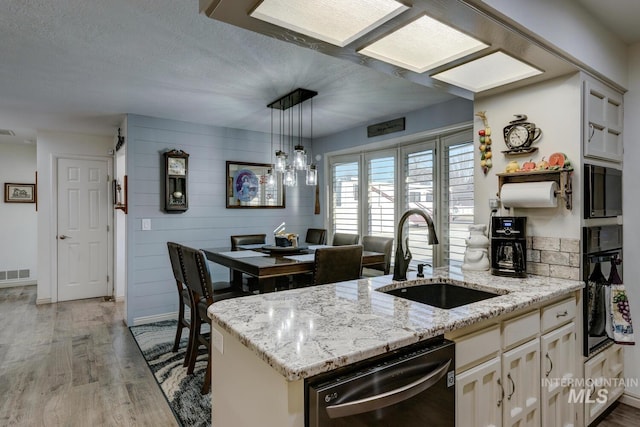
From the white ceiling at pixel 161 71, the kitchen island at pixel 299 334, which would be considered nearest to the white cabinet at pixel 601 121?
the white ceiling at pixel 161 71

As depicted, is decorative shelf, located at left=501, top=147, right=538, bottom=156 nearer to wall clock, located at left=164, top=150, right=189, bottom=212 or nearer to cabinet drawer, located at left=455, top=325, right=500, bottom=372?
cabinet drawer, located at left=455, top=325, right=500, bottom=372

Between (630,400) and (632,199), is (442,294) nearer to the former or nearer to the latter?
(632,199)

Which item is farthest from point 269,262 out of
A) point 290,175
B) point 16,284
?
point 16,284

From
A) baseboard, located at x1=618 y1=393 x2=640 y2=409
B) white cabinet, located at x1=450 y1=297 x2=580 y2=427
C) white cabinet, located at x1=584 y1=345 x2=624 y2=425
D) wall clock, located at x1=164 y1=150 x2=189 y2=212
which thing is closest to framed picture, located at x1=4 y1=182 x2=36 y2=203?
wall clock, located at x1=164 y1=150 x2=189 y2=212

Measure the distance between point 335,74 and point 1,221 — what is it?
6.30 meters

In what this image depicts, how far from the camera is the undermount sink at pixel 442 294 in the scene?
1964mm

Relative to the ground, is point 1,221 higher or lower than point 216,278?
higher

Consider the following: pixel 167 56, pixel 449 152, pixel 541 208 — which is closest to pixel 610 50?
pixel 541 208

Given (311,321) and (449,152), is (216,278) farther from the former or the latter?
(311,321)

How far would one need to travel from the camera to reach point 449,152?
3727 millimetres

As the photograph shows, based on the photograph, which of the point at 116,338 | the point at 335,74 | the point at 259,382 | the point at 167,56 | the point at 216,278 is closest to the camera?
the point at 259,382

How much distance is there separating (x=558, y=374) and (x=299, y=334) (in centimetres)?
156

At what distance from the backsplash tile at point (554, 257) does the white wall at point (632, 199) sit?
661 millimetres

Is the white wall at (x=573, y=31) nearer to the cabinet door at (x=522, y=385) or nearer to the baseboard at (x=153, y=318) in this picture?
the cabinet door at (x=522, y=385)
